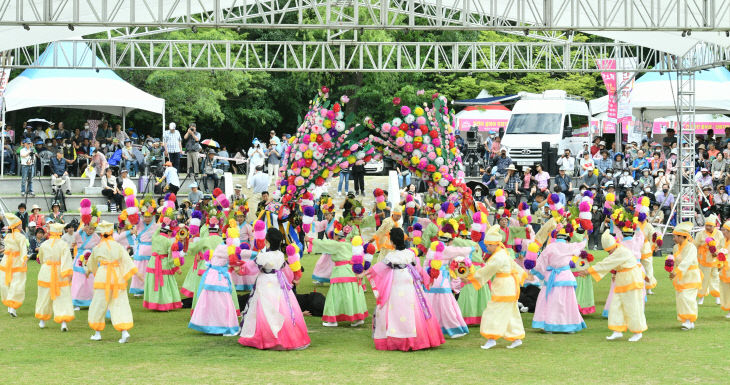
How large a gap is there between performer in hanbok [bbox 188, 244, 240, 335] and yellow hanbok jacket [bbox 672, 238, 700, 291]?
5.51 metres

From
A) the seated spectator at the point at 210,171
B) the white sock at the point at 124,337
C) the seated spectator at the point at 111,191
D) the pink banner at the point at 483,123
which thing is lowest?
the white sock at the point at 124,337

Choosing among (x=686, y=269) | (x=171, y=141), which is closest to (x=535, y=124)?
(x=171, y=141)

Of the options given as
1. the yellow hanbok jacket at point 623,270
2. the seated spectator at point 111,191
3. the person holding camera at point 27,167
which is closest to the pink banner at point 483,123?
the seated spectator at point 111,191

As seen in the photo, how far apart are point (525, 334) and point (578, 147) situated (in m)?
18.0

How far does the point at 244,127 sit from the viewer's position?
36.8 meters

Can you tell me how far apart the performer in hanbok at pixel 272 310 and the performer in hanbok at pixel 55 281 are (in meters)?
2.67

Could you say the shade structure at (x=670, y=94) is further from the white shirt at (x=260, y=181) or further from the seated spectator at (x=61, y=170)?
the seated spectator at (x=61, y=170)

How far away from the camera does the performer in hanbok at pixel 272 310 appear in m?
10.5

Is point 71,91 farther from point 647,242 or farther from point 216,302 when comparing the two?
point 647,242

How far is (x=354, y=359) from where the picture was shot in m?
10.1

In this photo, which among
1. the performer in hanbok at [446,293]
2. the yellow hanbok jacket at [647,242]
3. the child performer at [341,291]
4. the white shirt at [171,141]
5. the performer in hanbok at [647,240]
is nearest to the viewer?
the performer in hanbok at [446,293]

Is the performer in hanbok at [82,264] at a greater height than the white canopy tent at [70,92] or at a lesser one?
lesser

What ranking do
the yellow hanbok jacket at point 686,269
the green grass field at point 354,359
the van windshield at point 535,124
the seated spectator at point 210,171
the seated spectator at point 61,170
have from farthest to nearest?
the van windshield at point 535,124 → the seated spectator at point 210,171 → the seated spectator at point 61,170 → the yellow hanbok jacket at point 686,269 → the green grass field at point 354,359

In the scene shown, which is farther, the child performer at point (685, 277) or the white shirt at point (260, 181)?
the white shirt at point (260, 181)
